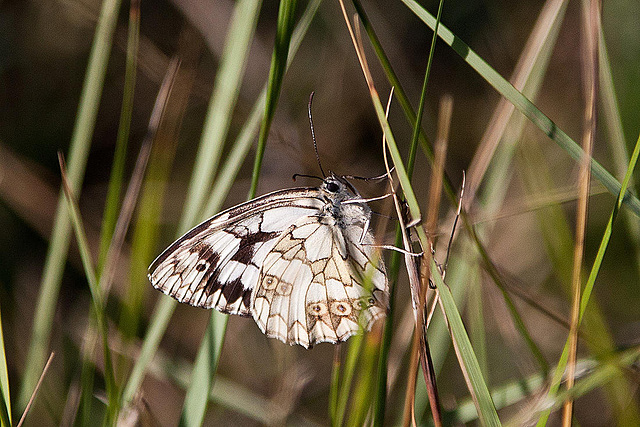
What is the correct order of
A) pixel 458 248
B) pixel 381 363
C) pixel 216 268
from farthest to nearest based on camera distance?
pixel 216 268
pixel 458 248
pixel 381 363

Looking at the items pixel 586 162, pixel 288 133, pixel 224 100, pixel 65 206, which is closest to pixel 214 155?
pixel 224 100

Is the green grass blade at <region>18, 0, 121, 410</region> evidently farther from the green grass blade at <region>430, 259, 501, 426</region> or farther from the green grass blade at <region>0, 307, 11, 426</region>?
the green grass blade at <region>430, 259, 501, 426</region>

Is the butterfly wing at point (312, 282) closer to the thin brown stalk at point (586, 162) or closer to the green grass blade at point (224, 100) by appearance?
the green grass blade at point (224, 100)

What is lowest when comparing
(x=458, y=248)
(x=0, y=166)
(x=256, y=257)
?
(x=458, y=248)

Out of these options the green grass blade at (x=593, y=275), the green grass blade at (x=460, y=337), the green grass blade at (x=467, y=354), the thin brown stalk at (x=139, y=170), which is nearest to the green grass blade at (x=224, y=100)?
the thin brown stalk at (x=139, y=170)

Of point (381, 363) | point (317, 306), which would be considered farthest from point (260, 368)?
point (381, 363)

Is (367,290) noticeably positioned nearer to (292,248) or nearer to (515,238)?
(292,248)

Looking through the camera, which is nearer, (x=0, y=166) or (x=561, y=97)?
(x=0, y=166)

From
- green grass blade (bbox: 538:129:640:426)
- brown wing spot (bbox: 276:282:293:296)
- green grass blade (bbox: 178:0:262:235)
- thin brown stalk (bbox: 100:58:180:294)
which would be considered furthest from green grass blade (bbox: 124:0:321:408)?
green grass blade (bbox: 538:129:640:426)
